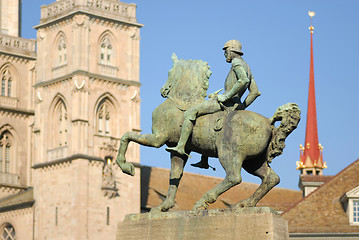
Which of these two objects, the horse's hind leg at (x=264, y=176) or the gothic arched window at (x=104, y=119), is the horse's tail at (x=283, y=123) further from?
the gothic arched window at (x=104, y=119)

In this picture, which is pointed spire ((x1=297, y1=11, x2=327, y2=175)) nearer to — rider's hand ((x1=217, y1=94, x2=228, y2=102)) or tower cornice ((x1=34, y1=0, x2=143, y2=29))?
tower cornice ((x1=34, y1=0, x2=143, y2=29))

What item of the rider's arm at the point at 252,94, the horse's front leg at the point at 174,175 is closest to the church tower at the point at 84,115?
the horse's front leg at the point at 174,175

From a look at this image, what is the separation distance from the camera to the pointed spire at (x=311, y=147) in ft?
280

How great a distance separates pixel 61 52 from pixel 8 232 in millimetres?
12878

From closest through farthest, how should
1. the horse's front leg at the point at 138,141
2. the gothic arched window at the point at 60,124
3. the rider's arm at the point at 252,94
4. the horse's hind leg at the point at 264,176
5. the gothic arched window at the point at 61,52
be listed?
the horse's hind leg at the point at 264,176
the rider's arm at the point at 252,94
the horse's front leg at the point at 138,141
the gothic arched window at the point at 60,124
the gothic arched window at the point at 61,52

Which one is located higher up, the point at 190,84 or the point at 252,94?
the point at 190,84

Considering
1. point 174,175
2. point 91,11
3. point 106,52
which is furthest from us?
point 106,52

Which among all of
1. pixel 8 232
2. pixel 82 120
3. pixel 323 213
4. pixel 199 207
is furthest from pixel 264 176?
pixel 8 232

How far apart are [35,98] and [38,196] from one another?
6768 millimetres

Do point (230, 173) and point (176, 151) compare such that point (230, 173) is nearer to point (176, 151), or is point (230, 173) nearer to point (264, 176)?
point (264, 176)

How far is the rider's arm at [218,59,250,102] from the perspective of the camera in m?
17.4

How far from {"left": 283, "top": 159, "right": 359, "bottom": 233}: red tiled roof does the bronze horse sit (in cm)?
3604

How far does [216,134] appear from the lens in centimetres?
1752

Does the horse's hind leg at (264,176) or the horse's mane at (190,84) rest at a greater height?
the horse's mane at (190,84)
